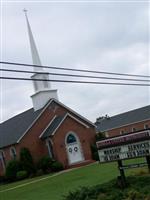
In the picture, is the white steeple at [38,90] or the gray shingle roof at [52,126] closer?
the gray shingle roof at [52,126]

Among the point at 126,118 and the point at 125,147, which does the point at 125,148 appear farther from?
the point at 126,118

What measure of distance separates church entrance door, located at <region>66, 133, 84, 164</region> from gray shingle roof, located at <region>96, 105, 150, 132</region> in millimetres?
30829

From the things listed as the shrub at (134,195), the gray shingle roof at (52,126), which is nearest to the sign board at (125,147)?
the shrub at (134,195)

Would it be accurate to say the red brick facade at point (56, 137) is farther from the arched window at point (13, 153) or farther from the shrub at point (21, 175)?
the shrub at point (21, 175)

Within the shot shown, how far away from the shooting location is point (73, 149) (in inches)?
1772

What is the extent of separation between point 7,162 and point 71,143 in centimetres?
663

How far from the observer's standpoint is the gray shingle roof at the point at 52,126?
43909 mm

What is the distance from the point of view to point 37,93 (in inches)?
1864

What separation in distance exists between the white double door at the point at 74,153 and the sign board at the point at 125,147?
86.2ft

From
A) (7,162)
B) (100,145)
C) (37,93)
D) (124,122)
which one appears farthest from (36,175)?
(124,122)

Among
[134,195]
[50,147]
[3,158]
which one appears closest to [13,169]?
[50,147]

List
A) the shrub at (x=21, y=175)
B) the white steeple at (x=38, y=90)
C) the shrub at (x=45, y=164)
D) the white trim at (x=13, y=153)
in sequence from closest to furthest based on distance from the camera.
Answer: the shrub at (x=21, y=175), the shrub at (x=45, y=164), the white trim at (x=13, y=153), the white steeple at (x=38, y=90)

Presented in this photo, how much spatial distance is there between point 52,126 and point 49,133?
3.85ft

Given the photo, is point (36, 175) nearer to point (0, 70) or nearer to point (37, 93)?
point (37, 93)
